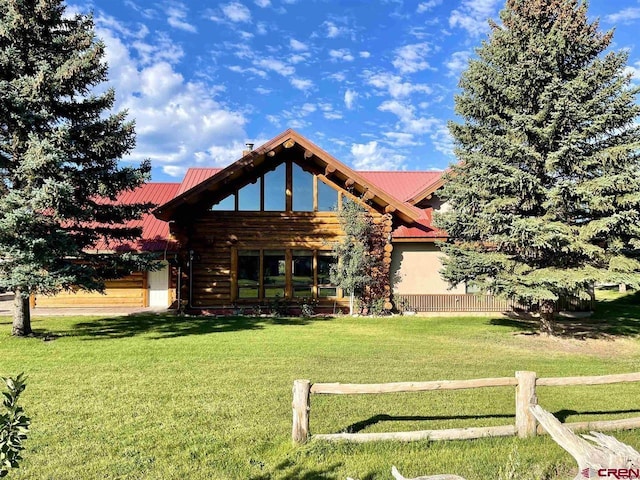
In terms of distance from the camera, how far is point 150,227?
825 inches

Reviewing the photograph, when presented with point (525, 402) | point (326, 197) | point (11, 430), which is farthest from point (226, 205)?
point (11, 430)

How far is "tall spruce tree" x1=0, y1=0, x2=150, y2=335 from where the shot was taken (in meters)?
11.4

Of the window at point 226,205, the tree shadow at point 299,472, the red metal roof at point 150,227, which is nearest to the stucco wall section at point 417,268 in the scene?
the window at point 226,205

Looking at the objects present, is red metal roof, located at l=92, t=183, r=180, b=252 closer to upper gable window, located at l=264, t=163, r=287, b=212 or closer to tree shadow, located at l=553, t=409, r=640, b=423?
upper gable window, located at l=264, t=163, r=287, b=212

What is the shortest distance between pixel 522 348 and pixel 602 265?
3644 mm

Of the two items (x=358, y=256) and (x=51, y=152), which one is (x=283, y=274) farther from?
(x=51, y=152)

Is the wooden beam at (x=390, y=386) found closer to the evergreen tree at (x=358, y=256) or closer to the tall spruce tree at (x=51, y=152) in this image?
the tall spruce tree at (x=51, y=152)

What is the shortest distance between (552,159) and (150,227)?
1708 cm

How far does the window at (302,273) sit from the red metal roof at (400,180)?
7154 millimetres

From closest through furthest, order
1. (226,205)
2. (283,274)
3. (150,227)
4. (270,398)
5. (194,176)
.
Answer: (270,398)
(226,205)
(283,274)
(150,227)
(194,176)

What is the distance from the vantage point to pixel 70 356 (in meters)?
10.4

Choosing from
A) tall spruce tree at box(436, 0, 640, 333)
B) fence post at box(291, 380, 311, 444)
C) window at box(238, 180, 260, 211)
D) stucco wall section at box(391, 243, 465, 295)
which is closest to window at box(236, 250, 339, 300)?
window at box(238, 180, 260, 211)

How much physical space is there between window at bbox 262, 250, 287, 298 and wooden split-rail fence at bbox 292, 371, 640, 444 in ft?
42.8

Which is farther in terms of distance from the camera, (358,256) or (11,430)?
(358,256)
